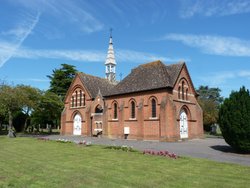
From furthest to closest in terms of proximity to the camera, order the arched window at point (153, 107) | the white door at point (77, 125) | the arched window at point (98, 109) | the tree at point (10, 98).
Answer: the white door at point (77, 125)
the arched window at point (98, 109)
the tree at point (10, 98)
the arched window at point (153, 107)

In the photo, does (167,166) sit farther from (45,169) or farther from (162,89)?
(162,89)

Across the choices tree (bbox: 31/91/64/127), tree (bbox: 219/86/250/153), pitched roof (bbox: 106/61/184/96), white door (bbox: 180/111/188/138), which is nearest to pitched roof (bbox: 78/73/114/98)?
pitched roof (bbox: 106/61/184/96)

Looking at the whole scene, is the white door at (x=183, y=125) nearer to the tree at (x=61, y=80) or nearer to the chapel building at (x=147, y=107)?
the chapel building at (x=147, y=107)

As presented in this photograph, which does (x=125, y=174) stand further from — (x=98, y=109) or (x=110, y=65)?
(x=110, y=65)

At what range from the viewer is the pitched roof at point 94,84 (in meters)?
45.7

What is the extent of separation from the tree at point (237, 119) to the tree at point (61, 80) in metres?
54.6

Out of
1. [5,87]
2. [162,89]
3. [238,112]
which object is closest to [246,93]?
[238,112]

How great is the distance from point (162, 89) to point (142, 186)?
997 inches

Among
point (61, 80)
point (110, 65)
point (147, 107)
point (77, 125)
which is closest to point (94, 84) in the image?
point (77, 125)

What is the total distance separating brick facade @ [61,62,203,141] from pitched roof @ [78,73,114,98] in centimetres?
25

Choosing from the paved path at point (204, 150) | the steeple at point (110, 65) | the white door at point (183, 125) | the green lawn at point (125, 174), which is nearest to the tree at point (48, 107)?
the steeple at point (110, 65)

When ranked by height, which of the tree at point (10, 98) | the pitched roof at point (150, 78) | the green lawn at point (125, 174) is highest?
the pitched roof at point (150, 78)

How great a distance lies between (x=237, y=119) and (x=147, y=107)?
16.5 meters

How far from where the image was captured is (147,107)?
116 ft
